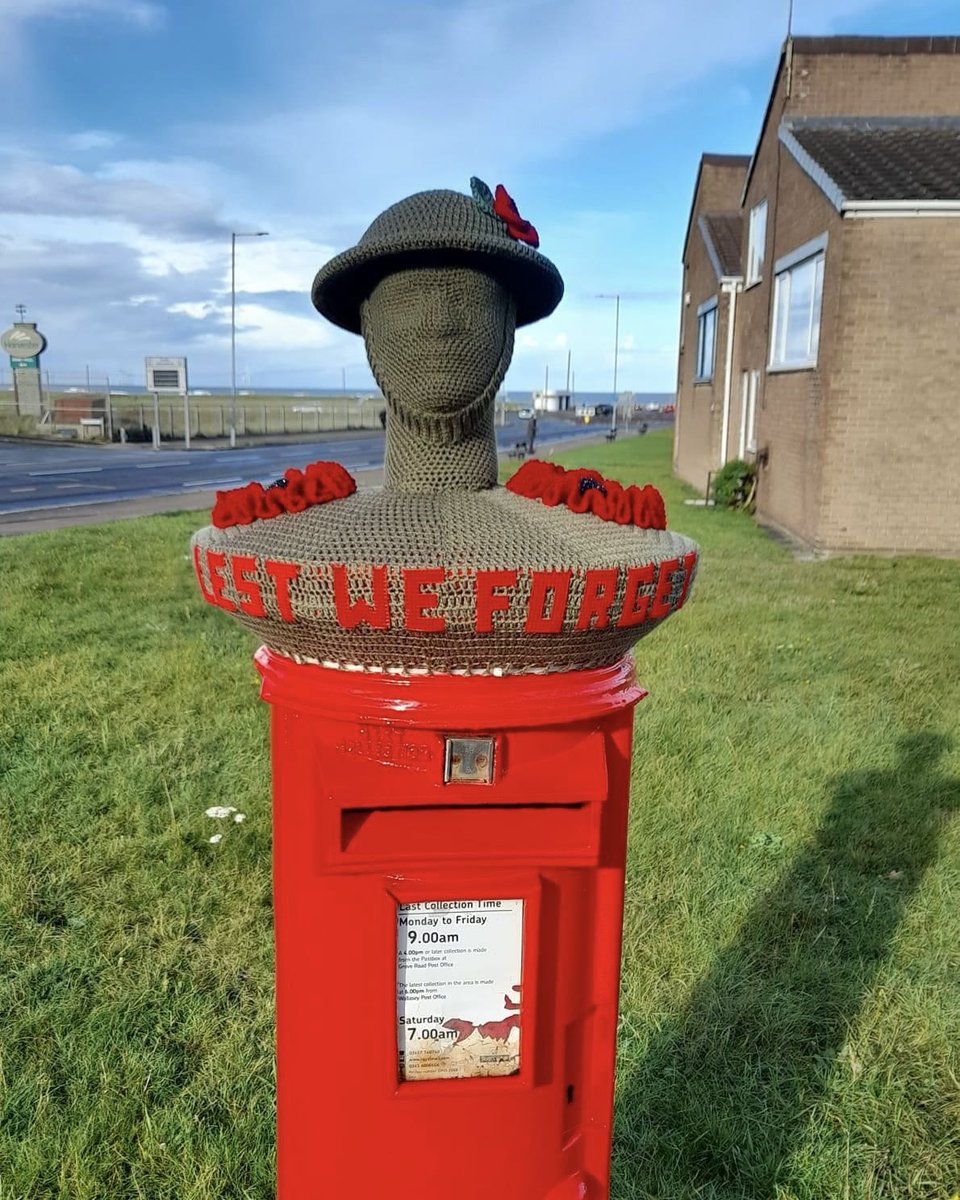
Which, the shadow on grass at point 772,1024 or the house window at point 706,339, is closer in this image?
the shadow on grass at point 772,1024

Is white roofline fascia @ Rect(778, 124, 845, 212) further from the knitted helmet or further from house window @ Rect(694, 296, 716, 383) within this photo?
the knitted helmet

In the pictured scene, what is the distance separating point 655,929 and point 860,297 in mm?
8758

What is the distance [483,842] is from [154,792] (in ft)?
10.7

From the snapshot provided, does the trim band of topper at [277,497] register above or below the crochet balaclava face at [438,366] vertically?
below

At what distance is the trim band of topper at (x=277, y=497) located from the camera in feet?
4.33

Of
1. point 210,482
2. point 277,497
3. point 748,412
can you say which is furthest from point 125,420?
point 277,497

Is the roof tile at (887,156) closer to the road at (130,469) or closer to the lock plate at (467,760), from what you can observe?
the road at (130,469)

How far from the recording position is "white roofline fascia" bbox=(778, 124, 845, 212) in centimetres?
1017

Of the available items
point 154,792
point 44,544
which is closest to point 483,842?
point 154,792

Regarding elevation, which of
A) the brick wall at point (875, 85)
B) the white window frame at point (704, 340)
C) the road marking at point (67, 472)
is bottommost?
the road marking at point (67, 472)

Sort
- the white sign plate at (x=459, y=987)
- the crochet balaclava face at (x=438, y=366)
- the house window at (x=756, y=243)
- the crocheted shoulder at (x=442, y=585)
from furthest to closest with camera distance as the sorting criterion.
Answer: the house window at (x=756, y=243) → the crochet balaclava face at (x=438, y=366) → the white sign plate at (x=459, y=987) → the crocheted shoulder at (x=442, y=585)

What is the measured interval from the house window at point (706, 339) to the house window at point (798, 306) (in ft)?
19.2

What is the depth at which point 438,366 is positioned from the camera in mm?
1426

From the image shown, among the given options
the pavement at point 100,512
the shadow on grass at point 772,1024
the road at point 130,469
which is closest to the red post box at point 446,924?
Result: the shadow on grass at point 772,1024
